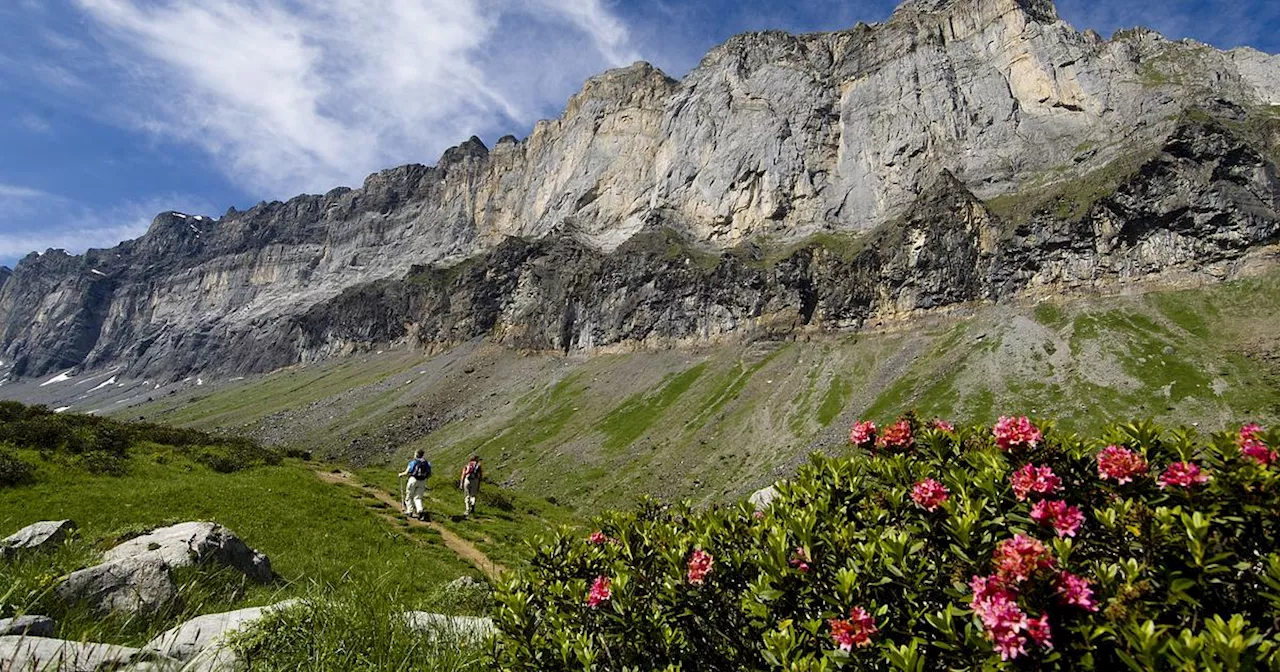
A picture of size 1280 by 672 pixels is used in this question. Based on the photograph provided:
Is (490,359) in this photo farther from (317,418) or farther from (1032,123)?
(1032,123)

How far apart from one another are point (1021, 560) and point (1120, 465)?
204cm

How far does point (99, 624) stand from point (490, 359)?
18946 centimetres

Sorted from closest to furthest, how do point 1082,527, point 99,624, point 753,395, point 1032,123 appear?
point 1082,527
point 99,624
point 753,395
point 1032,123

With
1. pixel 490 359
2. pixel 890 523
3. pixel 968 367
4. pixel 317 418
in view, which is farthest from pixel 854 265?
pixel 890 523

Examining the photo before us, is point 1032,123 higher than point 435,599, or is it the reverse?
point 1032,123

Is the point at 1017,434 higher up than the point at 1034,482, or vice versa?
the point at 1017,434

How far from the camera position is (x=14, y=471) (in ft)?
62.7

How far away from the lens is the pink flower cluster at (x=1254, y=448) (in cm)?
499

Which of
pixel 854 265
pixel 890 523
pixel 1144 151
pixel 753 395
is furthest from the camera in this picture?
pixel 854 265

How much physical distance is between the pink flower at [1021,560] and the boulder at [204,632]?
7792mm

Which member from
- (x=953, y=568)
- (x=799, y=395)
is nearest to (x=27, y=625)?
(x=953, y=568)

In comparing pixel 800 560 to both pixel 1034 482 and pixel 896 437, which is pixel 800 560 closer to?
pixel 1034 482

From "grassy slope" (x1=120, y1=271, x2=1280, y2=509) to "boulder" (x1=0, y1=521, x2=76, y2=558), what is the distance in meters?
83.6

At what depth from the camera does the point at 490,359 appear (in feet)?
630
